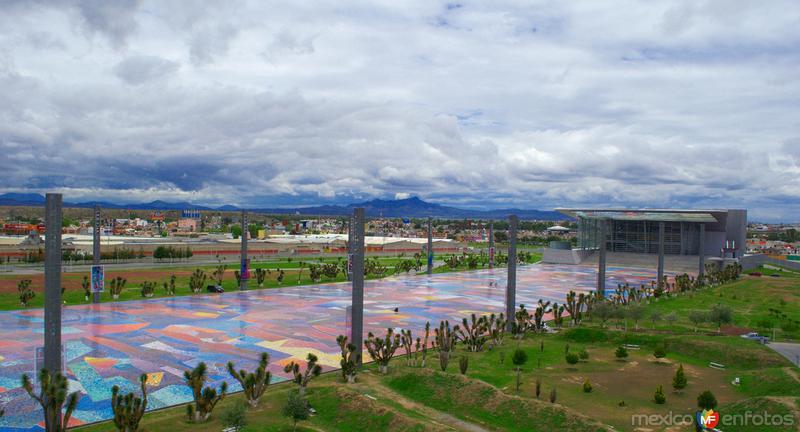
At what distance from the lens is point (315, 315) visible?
3866cm

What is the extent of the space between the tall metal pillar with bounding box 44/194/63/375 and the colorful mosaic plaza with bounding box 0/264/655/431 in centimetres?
196

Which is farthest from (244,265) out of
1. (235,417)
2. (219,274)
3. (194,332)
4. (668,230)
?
(668,230)

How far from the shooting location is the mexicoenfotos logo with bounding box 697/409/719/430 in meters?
16.6

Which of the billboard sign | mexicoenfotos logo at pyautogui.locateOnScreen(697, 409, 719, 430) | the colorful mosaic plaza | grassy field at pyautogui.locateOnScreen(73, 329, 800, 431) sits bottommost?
the colorful mosaic plaza

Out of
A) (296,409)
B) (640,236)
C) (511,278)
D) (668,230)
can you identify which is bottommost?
(296,409)

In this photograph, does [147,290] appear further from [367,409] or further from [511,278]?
[367,409]

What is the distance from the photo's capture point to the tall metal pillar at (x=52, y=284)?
61.6ft

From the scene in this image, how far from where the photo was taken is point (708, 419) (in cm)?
1669

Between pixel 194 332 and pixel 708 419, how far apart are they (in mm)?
25637

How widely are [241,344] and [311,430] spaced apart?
1338 cm

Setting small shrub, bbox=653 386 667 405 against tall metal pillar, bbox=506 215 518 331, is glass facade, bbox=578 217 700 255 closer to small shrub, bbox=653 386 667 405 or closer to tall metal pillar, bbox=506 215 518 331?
tall metal pillar, bbox=506 215 518 331

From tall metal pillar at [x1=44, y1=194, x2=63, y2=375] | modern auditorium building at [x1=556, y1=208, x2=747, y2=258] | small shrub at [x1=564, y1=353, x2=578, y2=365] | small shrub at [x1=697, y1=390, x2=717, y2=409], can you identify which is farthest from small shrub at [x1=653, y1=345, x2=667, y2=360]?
modern auditorium building at [x1=556, y1=208, x2=747, y2=258]

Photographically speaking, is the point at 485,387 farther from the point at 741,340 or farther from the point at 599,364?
the point at 741,340

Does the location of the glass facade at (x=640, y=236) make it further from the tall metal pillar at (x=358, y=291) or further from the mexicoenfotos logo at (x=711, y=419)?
the mexicoenfotos logo at (x=711, y=419)
